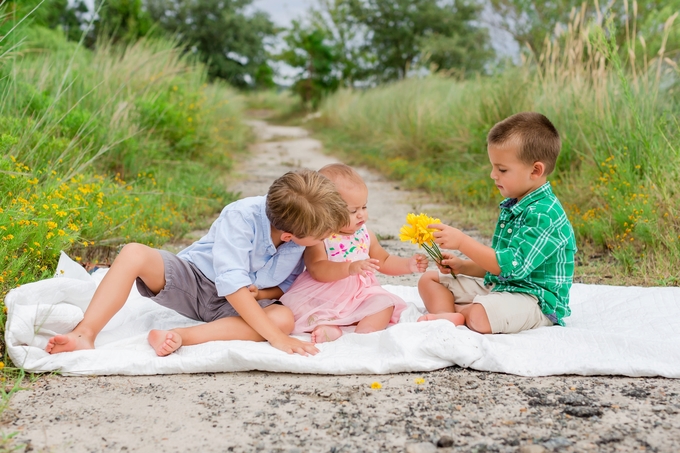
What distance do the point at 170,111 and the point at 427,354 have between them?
5360mm

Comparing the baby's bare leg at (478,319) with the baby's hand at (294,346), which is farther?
the baby's bare leg at (478,319)

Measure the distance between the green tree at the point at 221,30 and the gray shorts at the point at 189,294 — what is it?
27849mm

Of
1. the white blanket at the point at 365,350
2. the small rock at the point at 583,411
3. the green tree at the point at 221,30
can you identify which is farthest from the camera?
the green tree at the point at 221,30

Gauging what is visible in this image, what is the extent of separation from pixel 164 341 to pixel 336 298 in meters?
0.82

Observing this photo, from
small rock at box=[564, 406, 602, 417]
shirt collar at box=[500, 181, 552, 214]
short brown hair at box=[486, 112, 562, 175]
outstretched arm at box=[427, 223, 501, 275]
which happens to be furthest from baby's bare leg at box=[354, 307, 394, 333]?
small rock at box=[564, 406, 602, 417]

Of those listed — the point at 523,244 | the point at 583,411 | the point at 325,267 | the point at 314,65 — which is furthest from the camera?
the point at 314,65

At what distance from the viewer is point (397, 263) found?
3129 mm

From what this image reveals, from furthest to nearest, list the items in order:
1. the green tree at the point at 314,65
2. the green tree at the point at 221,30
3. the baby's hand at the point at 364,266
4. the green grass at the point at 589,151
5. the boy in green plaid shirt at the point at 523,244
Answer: the green tree at the point at 221,30
the green tree at the point at 314,65
the green grass at the point at 589,151
the boy in green plaid shirt at the point at 523,244
the baby's hand at the point at 364,266

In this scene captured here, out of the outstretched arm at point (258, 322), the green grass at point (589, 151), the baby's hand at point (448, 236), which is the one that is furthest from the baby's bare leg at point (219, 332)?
the green grass at point (589, 151)

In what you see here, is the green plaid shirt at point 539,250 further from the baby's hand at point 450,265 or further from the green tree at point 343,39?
the green tree at point 343,39

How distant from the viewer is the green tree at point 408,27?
2550 centimetres

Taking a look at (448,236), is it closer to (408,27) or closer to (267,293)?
(267,293)

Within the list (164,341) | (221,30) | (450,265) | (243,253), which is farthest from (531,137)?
(221,30)

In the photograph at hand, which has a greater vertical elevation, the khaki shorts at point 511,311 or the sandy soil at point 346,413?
the khaki shorts at point 511,311
